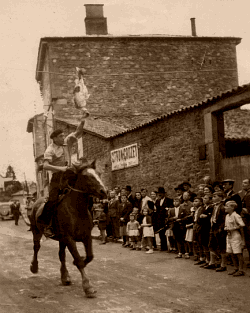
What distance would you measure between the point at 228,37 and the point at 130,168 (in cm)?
1376

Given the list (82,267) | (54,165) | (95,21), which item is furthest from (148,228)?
(95,21)

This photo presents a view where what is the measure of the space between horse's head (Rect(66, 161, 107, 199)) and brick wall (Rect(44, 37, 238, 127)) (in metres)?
20.1

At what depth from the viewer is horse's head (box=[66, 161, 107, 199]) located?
8.63 m

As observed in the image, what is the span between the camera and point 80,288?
9.08 metres

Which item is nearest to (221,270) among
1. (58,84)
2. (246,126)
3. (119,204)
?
(119,204)

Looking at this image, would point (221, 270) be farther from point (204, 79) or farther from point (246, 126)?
point (204, 79)

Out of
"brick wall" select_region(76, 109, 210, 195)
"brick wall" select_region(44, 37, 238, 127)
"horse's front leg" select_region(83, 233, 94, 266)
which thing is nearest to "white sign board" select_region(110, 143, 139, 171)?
"brick wall" select_region(76, 109, 210, 195)

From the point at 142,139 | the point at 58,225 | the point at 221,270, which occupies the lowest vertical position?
the point at 221,270

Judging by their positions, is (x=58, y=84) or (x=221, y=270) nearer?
(x=221, y=270)

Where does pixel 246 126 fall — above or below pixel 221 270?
above

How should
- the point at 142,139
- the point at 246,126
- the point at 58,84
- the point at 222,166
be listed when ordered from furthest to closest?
the point at 58,84
the point at 246,126
the point at 142,139
the point at 222,166

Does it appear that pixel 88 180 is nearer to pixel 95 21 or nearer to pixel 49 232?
pixel 49 232

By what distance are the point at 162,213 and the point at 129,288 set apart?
5.84m

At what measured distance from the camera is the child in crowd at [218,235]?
1084cm
